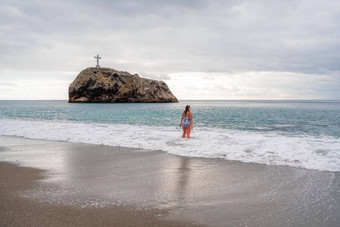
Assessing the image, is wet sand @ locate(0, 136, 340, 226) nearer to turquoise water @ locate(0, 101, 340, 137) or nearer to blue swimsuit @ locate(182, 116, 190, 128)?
blue swimsuit @ locate(182, 116, 190, 128)

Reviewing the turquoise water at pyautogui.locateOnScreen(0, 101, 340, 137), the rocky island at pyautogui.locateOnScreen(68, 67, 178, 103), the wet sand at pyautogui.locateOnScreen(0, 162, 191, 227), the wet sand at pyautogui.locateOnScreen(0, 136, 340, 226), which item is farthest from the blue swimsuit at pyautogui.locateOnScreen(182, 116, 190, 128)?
the rocky island at pyautogui.locateOnScreen(68, 67, 178, 103)

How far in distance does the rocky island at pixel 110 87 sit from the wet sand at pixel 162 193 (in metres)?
124

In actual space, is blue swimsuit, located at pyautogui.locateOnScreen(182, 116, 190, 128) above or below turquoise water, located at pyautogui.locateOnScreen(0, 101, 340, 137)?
above

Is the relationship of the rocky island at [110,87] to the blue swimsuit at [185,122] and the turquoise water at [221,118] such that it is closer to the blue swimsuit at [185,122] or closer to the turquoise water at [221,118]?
the turquoise water at [221,118]

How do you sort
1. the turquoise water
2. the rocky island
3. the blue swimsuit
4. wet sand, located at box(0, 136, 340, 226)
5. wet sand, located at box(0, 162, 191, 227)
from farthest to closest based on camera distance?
1. the rocky island
2. the turquoise water
3. the blue swimsuit
4. wet sand, located at box(0, 136, 340, 226)
5. wet sand, located at box(0, 162, 191, 227)

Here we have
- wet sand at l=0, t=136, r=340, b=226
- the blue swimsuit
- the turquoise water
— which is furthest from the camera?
the turquoise water

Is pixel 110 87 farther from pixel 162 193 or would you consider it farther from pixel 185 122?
pixel 162 193

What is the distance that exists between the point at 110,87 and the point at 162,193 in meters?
128

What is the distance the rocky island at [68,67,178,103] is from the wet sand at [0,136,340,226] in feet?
407

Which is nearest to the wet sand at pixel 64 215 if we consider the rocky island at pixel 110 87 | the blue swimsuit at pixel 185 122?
the blue swimsuit at pixel 185 122

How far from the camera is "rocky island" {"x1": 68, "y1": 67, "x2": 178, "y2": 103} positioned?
414 ft

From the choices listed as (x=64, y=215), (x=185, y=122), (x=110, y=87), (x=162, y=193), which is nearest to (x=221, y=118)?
(x=185, y=122)

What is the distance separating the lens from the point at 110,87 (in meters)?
127

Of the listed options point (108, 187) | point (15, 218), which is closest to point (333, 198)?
point (108, 187)
